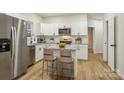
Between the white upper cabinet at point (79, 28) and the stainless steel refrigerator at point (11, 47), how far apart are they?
356 centimetres

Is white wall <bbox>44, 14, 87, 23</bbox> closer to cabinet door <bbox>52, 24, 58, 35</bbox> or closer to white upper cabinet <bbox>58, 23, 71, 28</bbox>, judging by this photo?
white upper cabinet <bbox>58, 23, 71, 28</bbox>

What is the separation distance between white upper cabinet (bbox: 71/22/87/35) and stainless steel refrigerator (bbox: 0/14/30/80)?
3565 mm

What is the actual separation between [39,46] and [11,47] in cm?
300

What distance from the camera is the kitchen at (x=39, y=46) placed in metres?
3.22

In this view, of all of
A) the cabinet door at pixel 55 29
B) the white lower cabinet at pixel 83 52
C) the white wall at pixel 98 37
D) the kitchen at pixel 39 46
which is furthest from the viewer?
the white wall at pixel 98 37

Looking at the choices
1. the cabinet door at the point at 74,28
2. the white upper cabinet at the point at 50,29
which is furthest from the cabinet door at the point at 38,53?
the cabinet door at the point at 74,28

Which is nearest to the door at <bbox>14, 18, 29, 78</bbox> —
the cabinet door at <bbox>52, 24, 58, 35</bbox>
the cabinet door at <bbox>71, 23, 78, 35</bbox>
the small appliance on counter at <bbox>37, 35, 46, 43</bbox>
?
the small appliance on counter at <bbox>37, 35, 46, 43</bbox>

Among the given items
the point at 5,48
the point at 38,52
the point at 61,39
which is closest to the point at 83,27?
the point at 61,39

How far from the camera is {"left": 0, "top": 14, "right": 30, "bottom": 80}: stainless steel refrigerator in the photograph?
302 centimetres

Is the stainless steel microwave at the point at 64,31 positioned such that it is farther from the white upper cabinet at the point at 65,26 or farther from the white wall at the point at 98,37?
the white wall at the point at 98,37

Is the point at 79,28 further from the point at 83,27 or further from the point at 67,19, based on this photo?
the point at 67,19
